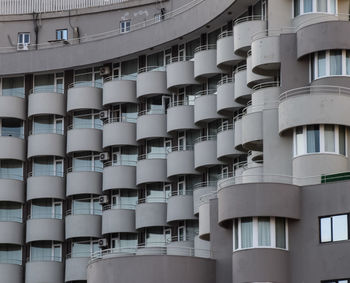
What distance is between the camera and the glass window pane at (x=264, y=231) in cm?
6134

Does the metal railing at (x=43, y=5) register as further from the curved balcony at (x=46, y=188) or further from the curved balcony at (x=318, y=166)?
the curved balcony at (x=318, y=166)

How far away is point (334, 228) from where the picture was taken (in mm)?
59844

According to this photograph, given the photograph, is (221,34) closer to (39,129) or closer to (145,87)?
(145,87)

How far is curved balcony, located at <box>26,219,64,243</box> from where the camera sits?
3356 inches

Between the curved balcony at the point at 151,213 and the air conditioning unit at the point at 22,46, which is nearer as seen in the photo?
the curved balcony at the point at 151,213

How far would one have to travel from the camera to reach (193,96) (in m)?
81.5

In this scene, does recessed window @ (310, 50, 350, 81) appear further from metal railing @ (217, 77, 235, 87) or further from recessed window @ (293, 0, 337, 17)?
metal railing @ (217, 77, 235, 87)

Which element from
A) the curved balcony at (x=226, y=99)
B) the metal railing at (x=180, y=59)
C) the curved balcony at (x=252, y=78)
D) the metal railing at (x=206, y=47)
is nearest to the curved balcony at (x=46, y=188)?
the metal railing at (x=180, y=59)

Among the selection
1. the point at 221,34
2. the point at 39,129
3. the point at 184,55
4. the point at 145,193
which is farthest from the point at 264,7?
the point at 39,129

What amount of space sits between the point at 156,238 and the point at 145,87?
968 centimetres

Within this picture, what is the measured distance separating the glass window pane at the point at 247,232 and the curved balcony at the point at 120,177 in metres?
22.2

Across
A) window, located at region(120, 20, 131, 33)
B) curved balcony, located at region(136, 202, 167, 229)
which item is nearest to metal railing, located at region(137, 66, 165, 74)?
window, located at region(120, 20, 131, 33)

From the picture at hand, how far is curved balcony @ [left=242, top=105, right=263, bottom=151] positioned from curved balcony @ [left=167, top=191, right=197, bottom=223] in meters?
10.6

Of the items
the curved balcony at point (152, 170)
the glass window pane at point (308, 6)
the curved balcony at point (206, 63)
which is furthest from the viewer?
the curved balcony at point (152, 170)
